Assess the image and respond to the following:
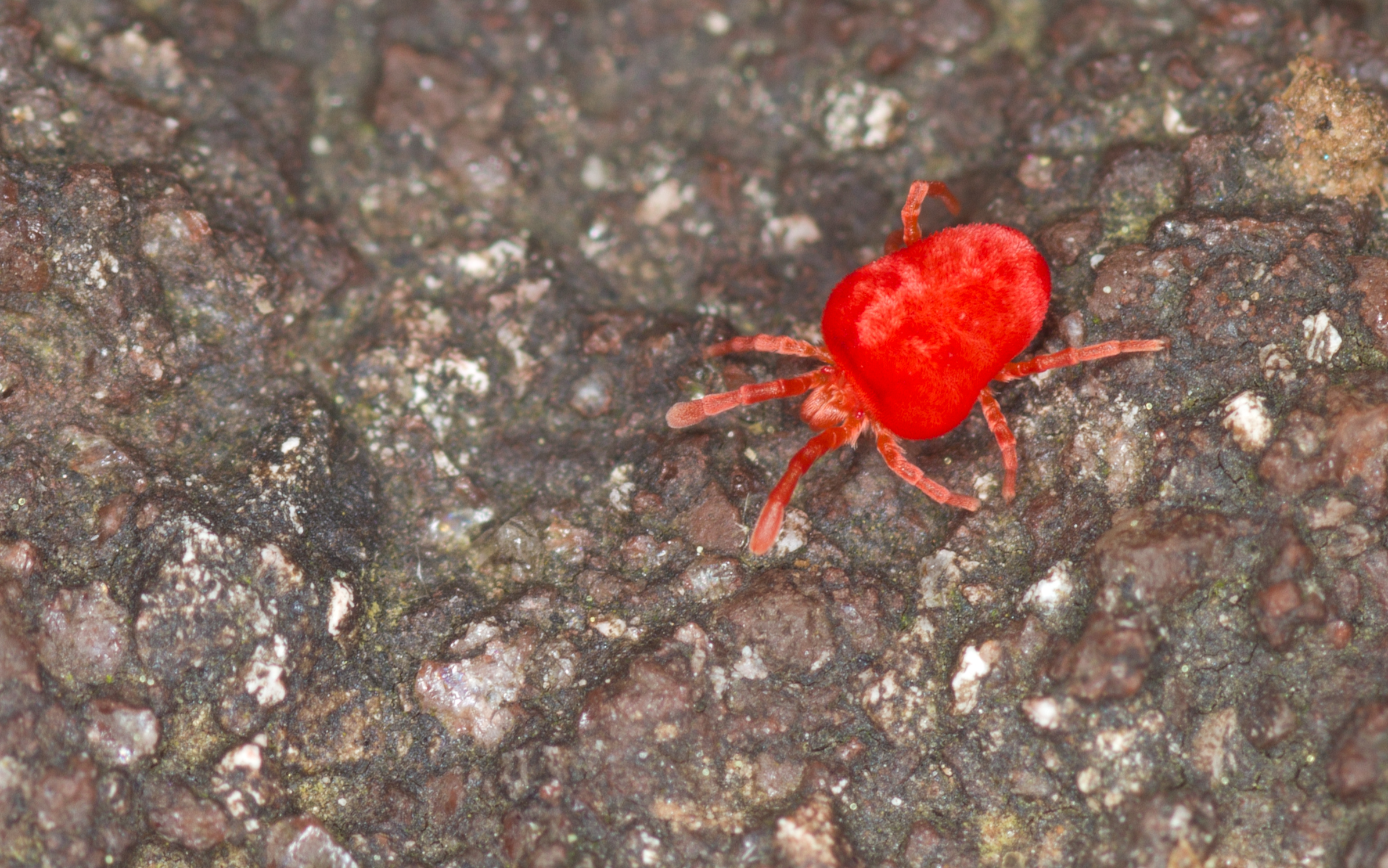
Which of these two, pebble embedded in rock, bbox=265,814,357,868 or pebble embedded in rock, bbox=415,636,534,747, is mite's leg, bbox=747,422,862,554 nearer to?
pebble embedded in rock, bbox=415,636,534,747

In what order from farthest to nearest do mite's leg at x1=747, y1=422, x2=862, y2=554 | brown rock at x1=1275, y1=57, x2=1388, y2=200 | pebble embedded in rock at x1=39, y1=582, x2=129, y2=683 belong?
brown rock at x1=1275, y1=57, x2=1388, y2=200
mite's leg at x1=747, y1=422, x2=862, y2=554
pebble embedded in rock at x1=39, y1=582, x2=129, y2=683

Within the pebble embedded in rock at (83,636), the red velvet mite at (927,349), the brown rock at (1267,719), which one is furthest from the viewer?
the red velvet mite at (927,349)

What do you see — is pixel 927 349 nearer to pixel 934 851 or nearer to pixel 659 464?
pixel 659 464

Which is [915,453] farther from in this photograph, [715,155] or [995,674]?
[715,155]

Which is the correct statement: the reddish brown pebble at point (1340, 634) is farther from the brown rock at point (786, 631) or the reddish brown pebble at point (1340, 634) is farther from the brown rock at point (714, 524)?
the brown rock at point (714, 524)

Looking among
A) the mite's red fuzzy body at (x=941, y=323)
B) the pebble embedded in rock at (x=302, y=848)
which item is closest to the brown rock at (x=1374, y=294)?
the mite's red fuzzy body at (x=941, y=323)

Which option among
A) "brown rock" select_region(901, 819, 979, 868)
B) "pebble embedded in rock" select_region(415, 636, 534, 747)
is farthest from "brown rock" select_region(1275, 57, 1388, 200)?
"pebble embedded in rock" select_region(415, 636, 534, 747)
